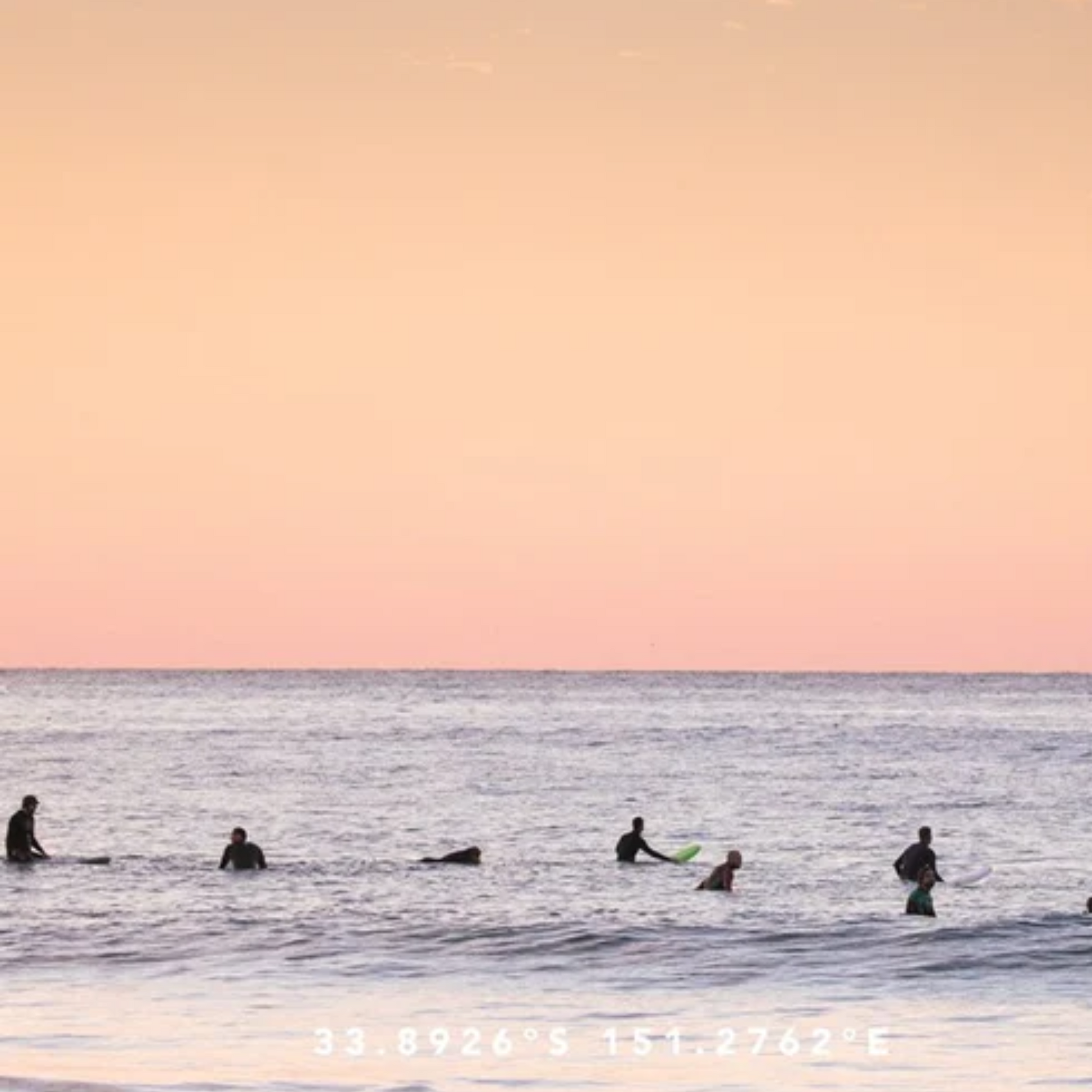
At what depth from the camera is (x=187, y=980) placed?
25.8 meters

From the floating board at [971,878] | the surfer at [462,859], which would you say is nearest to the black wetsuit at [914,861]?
the floating board at [971,878]

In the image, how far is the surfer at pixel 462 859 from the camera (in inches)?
1578

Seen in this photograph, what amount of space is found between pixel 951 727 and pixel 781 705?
4240cm

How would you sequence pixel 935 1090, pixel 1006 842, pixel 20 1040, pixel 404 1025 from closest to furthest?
1. pixel 935 1090
2. pixel 20 1040
3. pixel 404 1025
4. pixel 1006 842

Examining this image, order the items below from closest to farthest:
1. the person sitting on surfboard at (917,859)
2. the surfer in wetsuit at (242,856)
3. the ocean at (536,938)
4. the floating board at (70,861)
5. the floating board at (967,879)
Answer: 1. the ocean at (536,938)
2. the person sitting on surfboard at (917,859)
3. the floating board at (967,879)
4. the surfer in wetsuit at (242,856)
5. the floating board at (70,861)

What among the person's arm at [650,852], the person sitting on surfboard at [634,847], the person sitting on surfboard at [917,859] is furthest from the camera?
the person sitting on surfboard at [634,847]

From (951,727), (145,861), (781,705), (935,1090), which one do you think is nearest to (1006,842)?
(145,861)

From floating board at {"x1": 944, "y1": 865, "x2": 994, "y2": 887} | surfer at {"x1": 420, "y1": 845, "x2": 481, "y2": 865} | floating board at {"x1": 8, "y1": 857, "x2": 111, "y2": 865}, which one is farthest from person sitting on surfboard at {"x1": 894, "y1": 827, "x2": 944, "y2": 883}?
floating board at {"x1": 8, "y1": 857, "x2": 111, "y2": 865}

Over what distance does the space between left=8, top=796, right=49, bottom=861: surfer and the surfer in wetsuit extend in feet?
11.6

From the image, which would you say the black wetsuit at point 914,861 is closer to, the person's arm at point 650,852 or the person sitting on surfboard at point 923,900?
the person sitting on surfboard at point 923,900

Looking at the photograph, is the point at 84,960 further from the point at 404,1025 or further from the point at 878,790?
the point at 878,790

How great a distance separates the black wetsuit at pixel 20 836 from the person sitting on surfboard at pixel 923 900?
52.4ft

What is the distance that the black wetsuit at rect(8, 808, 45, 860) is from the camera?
126ft

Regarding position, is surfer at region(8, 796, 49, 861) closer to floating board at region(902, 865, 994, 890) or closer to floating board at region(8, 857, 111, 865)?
floating board at region(8, 857, 111, 865)
